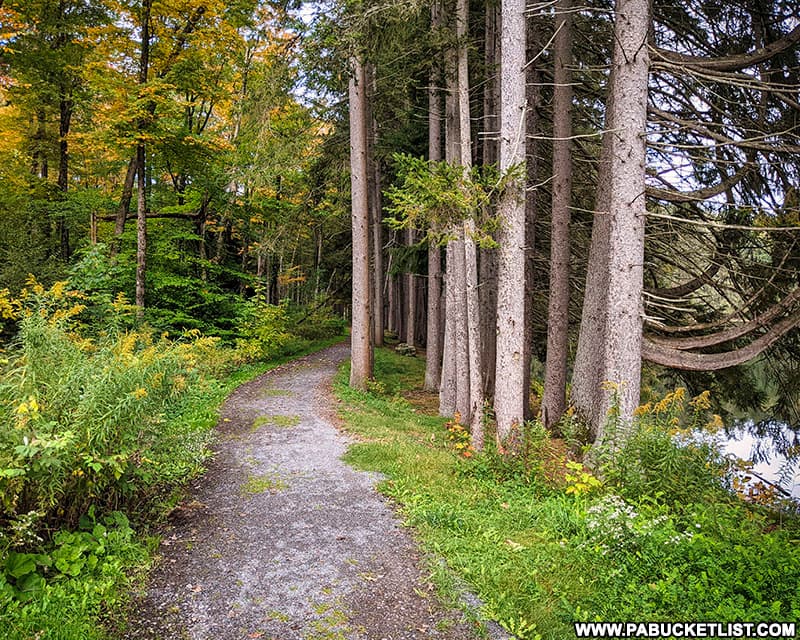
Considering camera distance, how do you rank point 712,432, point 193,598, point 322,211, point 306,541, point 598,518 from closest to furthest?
1. point 193,598
2. point 598,518
3. point 306,541
4. point 712,432
5. point 322,211

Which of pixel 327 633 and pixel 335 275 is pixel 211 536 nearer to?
pixel 327 633

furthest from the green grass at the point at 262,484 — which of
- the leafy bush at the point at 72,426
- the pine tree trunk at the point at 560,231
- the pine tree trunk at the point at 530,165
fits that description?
the pine tree trunk at the point at 560,231

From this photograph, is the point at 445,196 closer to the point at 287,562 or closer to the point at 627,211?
the point at 627,211

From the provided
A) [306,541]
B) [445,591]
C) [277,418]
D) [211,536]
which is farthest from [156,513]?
[277,418]

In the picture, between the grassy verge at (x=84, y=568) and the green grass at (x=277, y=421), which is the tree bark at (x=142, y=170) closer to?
the green grass at (x=277, y=421)

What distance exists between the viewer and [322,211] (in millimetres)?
15625

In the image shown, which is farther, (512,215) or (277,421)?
(277,421)

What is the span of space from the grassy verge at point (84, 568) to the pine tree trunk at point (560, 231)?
6.78 meters

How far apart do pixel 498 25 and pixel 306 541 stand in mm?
9869

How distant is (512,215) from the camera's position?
21.4 feet

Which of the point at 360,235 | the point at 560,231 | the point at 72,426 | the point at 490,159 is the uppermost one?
the point at 490,159

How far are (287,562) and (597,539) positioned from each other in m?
2.70

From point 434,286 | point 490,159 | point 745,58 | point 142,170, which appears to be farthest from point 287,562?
point 142,170

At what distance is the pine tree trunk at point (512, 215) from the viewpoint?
6.45m
